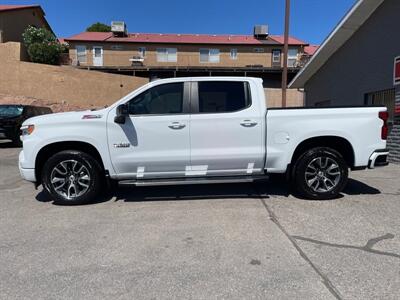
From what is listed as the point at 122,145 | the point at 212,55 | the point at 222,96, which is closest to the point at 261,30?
the point at 212,55

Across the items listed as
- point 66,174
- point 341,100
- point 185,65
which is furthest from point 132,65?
point 66,174

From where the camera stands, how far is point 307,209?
5969 mm

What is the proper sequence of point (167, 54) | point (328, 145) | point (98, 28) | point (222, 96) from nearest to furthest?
point (222, 96) → point (328, 145) → point (167, 54) → point (98, 28)

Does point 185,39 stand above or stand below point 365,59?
above

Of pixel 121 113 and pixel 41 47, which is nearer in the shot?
pixel 121 113

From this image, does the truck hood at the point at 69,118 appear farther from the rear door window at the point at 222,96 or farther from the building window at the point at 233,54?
the building window at the point at 233,54

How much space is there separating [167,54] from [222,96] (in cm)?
3466

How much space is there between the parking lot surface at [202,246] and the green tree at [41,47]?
98.7ft

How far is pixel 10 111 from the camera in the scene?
1658cm

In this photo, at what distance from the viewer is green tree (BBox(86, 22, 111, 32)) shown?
5909 centimetres

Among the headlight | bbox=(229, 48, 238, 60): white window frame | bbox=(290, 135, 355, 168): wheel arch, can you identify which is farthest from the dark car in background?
bbox=(229, 48, 238, 60): white window frame

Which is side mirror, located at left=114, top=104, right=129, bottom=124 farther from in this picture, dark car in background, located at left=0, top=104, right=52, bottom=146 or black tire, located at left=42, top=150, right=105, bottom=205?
dark car in background, located at left=0, top=104, right=52, bottom=146

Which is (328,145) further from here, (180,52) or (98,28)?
(98,28)

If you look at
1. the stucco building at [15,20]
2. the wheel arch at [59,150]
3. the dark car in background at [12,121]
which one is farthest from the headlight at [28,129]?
the stucco building at [15,20]
